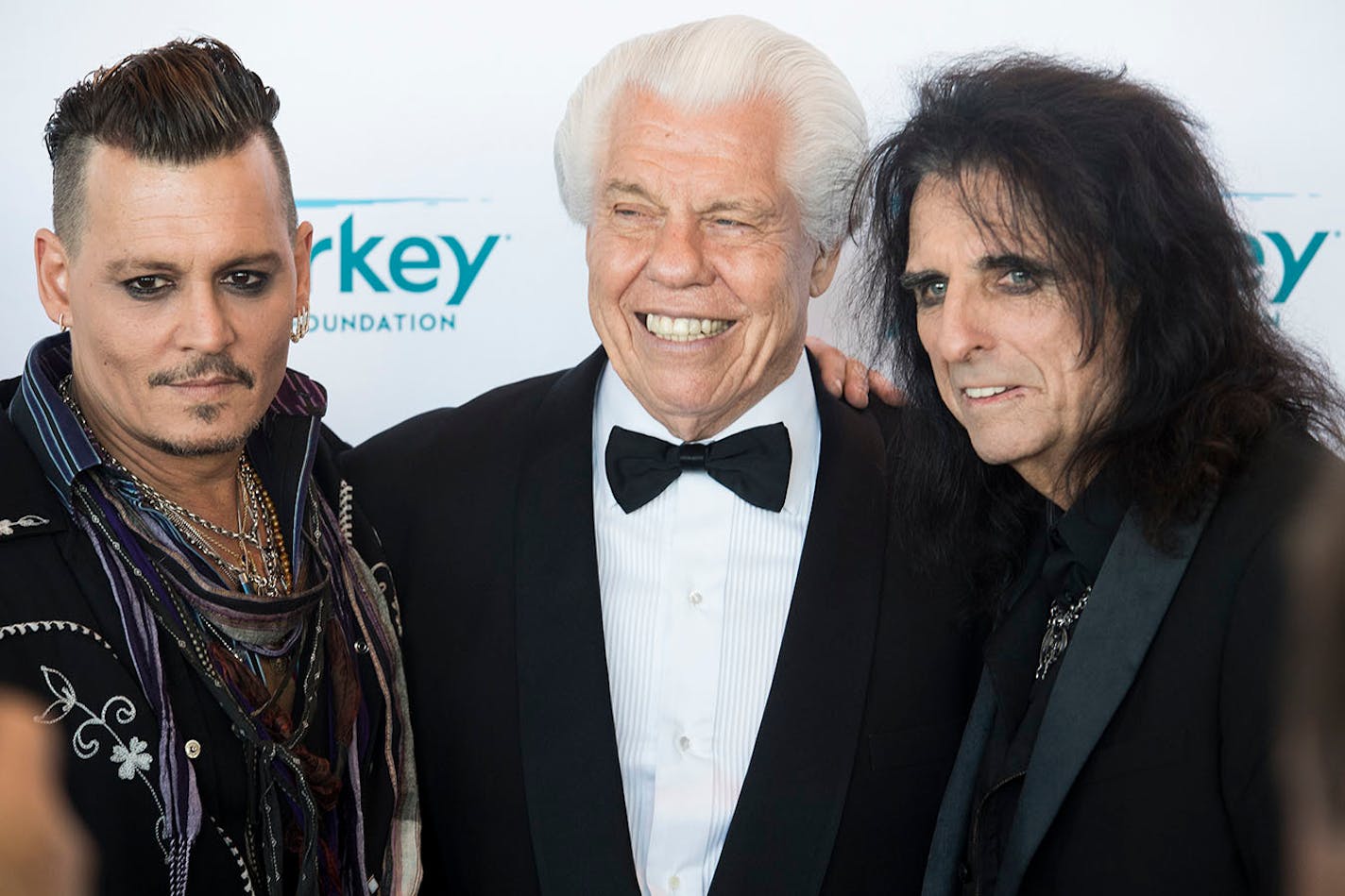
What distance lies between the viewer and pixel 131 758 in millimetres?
1668

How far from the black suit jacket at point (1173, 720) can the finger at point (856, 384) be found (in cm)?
66

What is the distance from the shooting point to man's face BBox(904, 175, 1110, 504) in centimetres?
179

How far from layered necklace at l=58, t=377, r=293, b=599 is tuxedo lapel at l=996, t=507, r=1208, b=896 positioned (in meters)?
0.98

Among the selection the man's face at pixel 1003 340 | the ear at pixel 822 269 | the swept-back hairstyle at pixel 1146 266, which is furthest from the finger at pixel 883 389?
the swept-back hairstyle at pixel 1146 266

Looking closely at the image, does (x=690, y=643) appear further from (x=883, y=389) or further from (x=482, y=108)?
(x=482, y=108)

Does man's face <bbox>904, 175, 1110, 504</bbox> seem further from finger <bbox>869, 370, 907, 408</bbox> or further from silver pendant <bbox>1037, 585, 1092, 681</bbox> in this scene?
finger <bbox>869, 370, 907, 408</bbox>

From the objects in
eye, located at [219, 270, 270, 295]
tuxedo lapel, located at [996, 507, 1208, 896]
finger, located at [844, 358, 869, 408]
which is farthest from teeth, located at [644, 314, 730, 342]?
tuxedo lapel, located at [996, 507, 1208, 896]

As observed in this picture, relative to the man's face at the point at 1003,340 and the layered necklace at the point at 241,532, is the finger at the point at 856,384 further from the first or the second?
the layered necklace at the point at 241,532

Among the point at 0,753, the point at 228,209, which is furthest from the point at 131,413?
the point at 0,753

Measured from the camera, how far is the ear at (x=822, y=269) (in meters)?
2.32

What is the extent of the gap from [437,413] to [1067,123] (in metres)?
1.11

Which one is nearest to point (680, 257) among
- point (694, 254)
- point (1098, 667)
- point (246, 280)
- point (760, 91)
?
point (694, 254)

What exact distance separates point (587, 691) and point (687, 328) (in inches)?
Result: 21.9

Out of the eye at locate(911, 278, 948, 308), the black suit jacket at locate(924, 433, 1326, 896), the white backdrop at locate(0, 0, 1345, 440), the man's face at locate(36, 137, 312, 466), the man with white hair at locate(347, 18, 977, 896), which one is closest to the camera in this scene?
the black suit jacket at locate(924, 433, 1326, 896)
